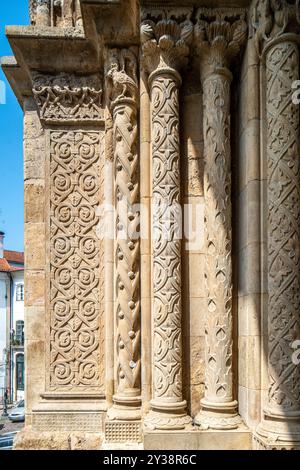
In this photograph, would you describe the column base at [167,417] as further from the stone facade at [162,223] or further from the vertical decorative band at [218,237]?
the vertical decorative band at [218,237]

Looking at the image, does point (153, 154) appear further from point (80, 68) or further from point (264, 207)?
point (80, 68)

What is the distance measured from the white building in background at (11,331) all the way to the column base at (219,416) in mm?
27090

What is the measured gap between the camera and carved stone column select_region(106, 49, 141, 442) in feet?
11.0

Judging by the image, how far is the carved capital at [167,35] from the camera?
318 centimetres

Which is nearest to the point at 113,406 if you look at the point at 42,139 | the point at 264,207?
the point at 264,207

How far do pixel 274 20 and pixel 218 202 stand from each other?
1285 mm

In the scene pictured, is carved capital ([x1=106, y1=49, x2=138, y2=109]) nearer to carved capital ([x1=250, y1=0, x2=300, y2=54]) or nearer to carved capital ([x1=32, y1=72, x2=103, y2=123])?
carved capital ([x1=32, y1=72, x2=103, y2=123])

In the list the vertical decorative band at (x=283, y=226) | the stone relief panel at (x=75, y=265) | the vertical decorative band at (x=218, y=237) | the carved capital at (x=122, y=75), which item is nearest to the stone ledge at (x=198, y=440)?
the vertical decorative band at (x=218, y=237)

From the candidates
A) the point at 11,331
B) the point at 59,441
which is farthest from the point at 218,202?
the point at 11,331

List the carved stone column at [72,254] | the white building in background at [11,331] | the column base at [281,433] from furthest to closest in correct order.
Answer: the white building in background at [11,331] → the carved stone column at [72,254] → the column base at [281,433]

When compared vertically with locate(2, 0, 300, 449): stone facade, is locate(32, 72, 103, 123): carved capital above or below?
above

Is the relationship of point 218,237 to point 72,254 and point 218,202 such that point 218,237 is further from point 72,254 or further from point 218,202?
point 72,254

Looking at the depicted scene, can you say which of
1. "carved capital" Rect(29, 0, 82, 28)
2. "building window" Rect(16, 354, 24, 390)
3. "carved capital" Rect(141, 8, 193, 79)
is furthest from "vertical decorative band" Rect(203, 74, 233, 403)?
"building window" Rect(16, 354, 24, 390)

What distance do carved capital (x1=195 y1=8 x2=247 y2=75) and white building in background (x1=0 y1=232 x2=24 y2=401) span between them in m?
27.9
